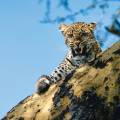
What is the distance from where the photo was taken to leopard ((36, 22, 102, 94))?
837cm

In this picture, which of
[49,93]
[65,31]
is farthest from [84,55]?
[49,93]

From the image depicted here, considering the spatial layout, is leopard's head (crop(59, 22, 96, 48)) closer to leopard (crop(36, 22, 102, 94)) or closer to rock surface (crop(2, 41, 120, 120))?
leopard (crop(36, 22, 102, 94))

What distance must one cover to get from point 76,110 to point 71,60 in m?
4.23

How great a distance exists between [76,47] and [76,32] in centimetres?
96

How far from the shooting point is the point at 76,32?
31.7 feet

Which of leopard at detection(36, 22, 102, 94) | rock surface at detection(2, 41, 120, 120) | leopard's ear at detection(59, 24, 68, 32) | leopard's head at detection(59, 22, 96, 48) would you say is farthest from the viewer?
leopard's ear at detection(59, 24, 68, 32)

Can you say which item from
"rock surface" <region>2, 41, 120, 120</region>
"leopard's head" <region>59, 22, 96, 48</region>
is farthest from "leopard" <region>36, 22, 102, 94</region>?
"rock surface" <region>2, 41, 120, 120</region>

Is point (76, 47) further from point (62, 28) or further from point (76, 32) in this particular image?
point (62, 28)

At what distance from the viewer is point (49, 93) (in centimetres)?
518

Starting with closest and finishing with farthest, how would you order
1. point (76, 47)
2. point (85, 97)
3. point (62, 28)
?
point (85, 97)
point (76, 47)
point (62, 28)

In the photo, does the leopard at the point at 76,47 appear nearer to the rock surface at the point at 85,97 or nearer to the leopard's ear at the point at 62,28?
the leopard's ear at the point at 62,28

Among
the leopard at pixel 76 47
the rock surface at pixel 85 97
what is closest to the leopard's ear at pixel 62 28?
the leopard at pixel 76 47

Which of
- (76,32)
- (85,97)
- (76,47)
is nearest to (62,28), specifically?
(76,32)

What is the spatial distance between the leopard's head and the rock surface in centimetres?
395
